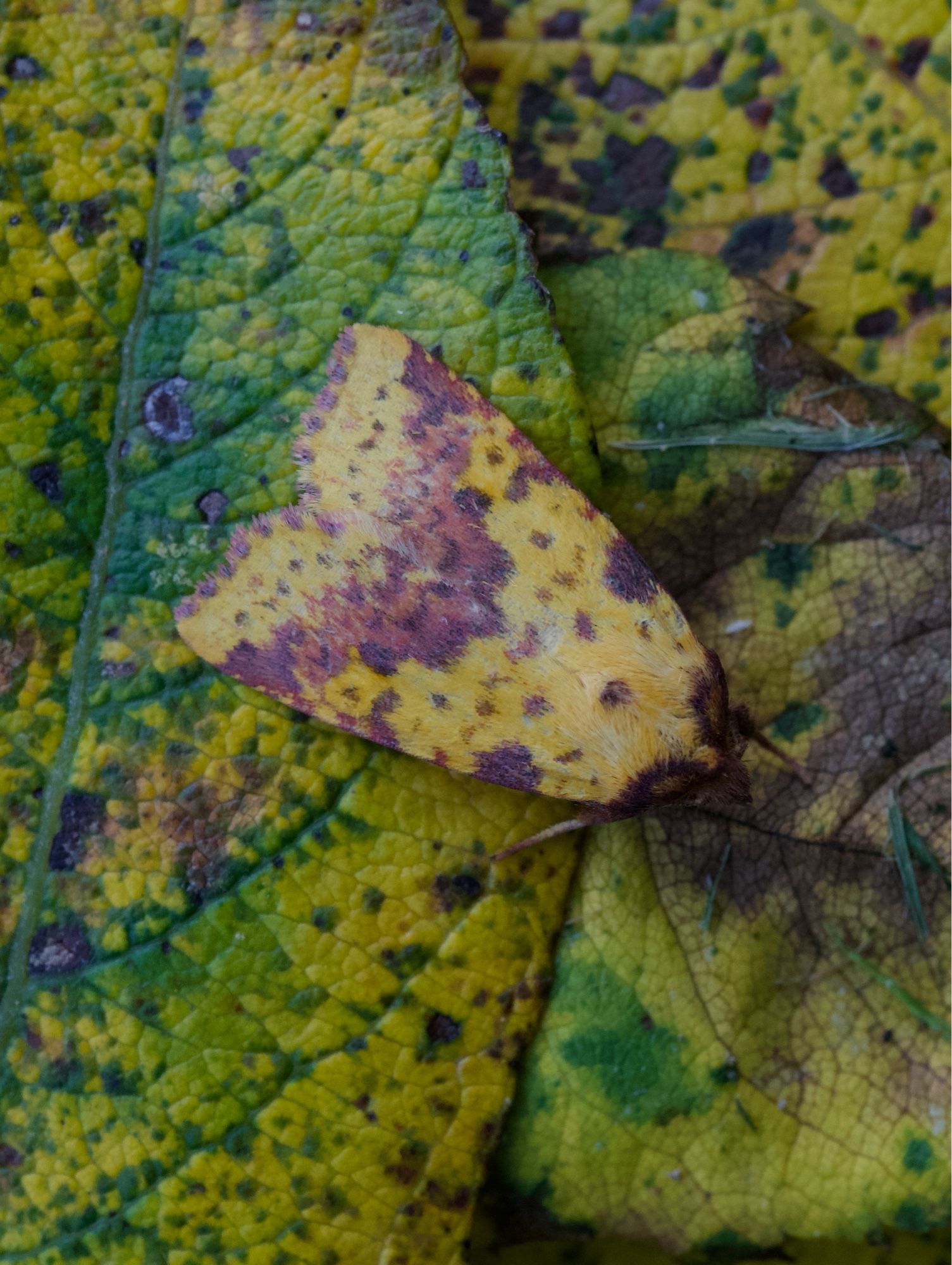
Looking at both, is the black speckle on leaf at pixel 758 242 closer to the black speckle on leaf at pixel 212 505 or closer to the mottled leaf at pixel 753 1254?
the black speckle on leaf at pixel 212 505

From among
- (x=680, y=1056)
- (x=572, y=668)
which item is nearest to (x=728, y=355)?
(x=572, y=668)

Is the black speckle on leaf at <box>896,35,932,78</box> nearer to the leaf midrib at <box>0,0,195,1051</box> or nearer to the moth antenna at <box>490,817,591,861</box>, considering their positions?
the leaf midrib at <box>0,0,195,1051</box>

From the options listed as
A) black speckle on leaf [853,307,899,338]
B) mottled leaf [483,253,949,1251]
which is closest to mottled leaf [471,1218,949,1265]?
mottled leaf [483,253,949,1251]

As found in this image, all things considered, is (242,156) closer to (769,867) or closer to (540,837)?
(540,837)

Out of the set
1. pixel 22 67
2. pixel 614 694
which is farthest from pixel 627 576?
pixel 22 67

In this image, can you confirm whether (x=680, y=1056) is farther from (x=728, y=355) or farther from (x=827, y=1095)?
(x=728, y=355)
